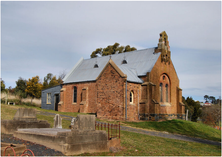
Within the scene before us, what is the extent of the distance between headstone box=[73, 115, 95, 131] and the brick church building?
49.2 ft

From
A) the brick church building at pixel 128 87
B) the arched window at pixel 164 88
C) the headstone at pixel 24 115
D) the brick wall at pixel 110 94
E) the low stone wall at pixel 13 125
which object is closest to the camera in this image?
the low stone wall at pixel 13 125

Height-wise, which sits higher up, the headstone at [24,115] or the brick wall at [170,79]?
the brick wall at [170,79]

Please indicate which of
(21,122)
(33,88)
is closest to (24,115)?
(21,122)

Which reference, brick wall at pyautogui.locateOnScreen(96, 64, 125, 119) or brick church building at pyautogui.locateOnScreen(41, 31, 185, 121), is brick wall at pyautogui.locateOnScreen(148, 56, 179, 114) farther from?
brick wall at pyautogui.locateOnScreen(96, 64, 125, 119)

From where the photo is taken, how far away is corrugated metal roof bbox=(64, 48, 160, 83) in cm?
2795

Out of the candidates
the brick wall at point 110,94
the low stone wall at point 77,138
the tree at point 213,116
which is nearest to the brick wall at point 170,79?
the brick wall at point 110,94

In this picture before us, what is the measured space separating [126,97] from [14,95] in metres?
21.1

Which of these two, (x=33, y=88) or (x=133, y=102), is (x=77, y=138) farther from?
(x=33, y=88)

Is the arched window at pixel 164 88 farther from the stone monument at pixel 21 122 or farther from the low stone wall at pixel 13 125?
the low stone wall at pixel 13 125

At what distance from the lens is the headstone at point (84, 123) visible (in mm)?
8920

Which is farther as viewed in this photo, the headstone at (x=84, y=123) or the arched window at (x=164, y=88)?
the arched window at (x=164, y=88)

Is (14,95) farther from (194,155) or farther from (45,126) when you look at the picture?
(194,155)

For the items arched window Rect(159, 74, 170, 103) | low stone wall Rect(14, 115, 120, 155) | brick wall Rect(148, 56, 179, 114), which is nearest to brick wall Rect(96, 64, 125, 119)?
brick wall Rect(148, 56, 179, 114)

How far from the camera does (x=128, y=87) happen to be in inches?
987
